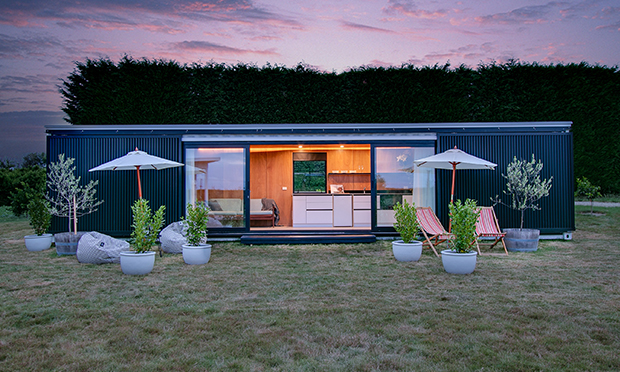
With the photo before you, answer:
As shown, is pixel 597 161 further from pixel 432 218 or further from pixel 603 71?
pixel 432 218

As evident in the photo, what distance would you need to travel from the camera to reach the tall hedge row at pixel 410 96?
1223 cm

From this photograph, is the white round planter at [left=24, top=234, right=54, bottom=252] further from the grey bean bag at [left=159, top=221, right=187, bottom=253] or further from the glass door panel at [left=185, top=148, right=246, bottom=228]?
the glass door panel at [left=185, top=148, right=246, bottom=228]

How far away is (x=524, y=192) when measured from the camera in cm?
812

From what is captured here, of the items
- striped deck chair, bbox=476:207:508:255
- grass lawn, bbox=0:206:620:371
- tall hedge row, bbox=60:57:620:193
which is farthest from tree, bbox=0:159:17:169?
striped deck chair, bbox=476:207:508:255

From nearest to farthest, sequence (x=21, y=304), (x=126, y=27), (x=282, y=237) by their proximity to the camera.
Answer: (x=21, y=304)
(x=282, y=237)
(x=126, y=27)

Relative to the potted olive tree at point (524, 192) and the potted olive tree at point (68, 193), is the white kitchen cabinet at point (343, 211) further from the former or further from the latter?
the potted olive tree at point (68, 193)

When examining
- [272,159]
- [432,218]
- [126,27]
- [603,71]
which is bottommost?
[432,218]

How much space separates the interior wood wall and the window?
0.14m

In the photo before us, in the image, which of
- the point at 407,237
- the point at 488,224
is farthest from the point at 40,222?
the point at 488,224

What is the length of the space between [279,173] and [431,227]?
5.14m

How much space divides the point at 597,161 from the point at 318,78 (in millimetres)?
8879

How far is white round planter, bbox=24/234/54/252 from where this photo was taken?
25.8 feet

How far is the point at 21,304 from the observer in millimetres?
4223

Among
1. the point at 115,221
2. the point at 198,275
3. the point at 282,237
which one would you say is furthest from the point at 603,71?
the point at 115,221
